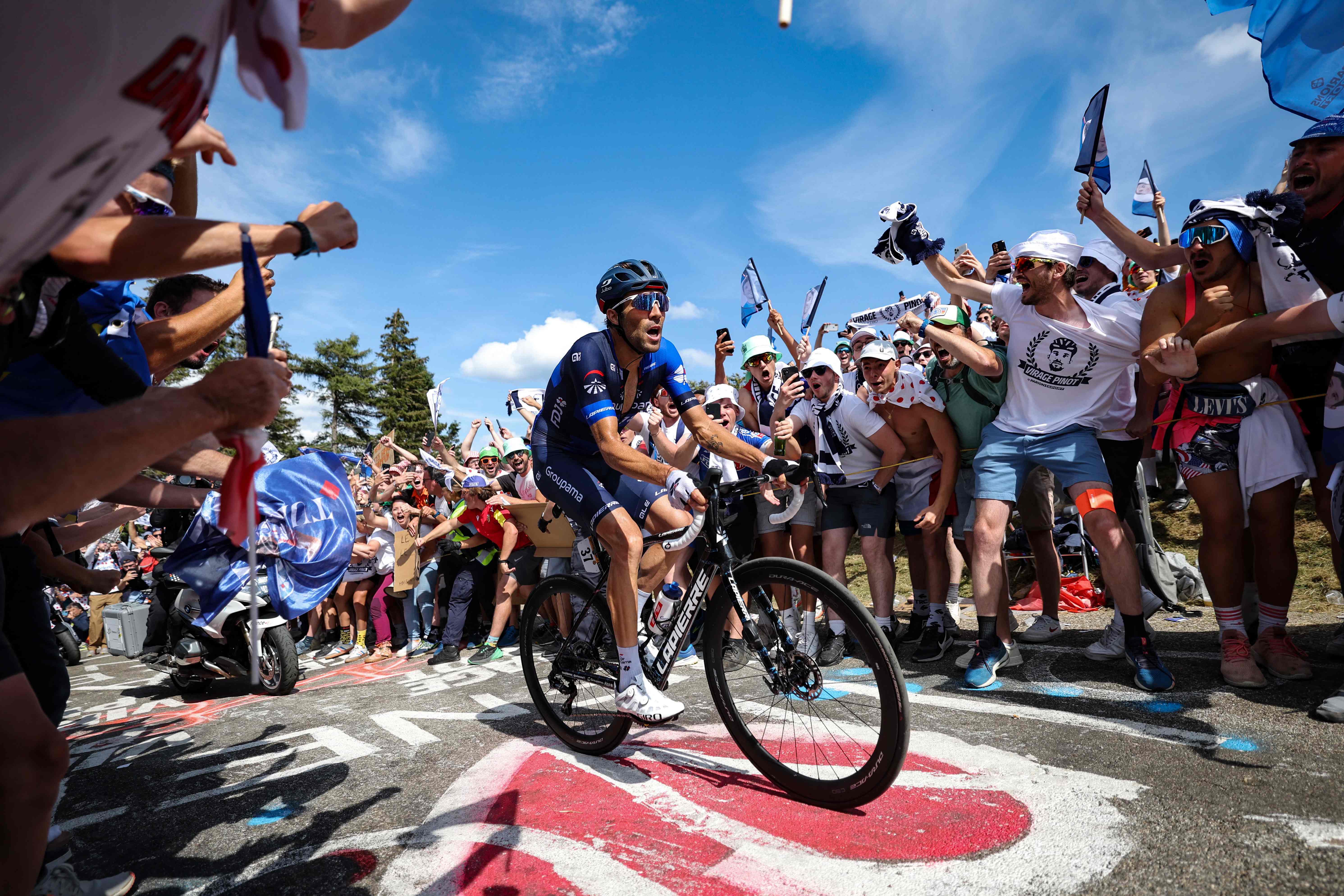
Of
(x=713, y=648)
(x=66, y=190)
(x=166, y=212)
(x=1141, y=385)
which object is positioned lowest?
(x=713, y=648)

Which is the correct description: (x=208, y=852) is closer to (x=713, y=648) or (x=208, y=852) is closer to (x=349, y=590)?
(x=713, y=648)

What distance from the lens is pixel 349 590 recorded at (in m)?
9.82

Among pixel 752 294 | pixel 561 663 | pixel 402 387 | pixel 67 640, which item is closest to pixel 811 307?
pixel 752 294

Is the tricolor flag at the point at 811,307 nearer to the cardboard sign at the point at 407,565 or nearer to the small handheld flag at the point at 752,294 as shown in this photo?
the small handheld flag at the point at 752,294

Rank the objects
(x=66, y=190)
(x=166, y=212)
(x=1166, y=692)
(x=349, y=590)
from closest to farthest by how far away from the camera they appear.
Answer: (x=66, y=190) < (x=166, y=212) < (x=1166, y=692) < (x=349, y=590)

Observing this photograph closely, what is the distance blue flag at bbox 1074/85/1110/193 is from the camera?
182 inches

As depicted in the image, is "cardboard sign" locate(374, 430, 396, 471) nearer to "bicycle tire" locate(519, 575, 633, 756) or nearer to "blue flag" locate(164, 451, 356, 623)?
"blue flag" locate(164, 451, 356, 623)

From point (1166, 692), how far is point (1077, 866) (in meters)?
2.16

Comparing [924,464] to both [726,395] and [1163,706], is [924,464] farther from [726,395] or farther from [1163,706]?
[1163,706]

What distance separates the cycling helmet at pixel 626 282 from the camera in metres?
3.76

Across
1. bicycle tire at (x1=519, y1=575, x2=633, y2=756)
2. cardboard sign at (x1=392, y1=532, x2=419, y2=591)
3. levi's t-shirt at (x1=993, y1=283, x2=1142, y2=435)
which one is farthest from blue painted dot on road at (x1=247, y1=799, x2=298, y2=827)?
cardboard sign at (x1=392, y1=532, x2=419, y2=591)

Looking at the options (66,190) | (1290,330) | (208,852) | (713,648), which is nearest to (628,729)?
(713,648)

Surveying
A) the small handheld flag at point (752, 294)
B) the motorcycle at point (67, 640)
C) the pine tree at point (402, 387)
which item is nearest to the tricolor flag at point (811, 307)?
the small handheld flag at point (752, 294)

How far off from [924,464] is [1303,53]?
3519 mm
